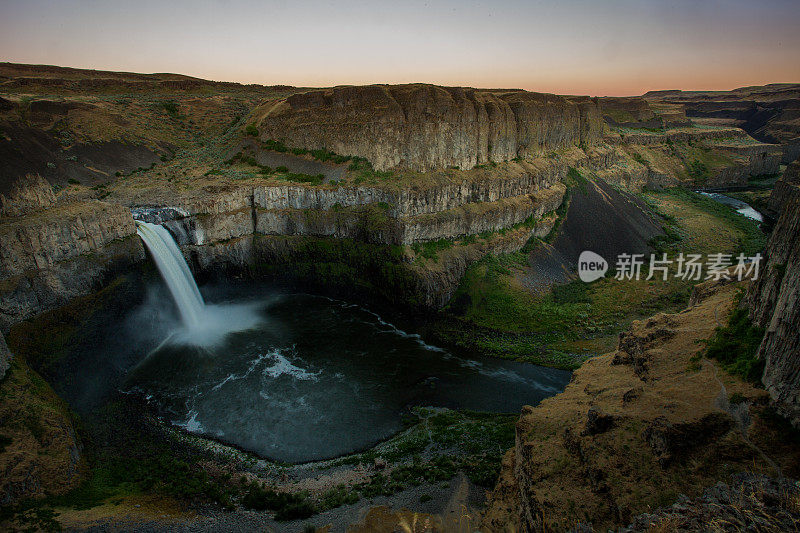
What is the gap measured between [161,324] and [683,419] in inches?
1211

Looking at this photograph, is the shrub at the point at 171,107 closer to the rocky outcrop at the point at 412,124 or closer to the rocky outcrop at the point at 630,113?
the rocky outcrop at the point at 412,124

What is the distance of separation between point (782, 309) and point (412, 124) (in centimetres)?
3008

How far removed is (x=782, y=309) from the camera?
39.4 feet

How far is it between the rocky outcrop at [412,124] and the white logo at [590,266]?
12978 millimetres

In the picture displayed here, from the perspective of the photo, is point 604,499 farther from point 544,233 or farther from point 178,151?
point 178,151

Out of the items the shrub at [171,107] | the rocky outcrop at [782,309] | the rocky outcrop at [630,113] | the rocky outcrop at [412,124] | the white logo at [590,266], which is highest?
the rocky outcrop at [630,113]

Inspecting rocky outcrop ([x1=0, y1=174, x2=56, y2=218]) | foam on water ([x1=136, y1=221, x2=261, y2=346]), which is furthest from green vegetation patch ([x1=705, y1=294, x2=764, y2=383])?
rocky outcrop ([x1=0, y1=174, x2=56, y2=218])

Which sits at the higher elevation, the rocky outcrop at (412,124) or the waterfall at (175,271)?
the rocky outcrop at (412,124)

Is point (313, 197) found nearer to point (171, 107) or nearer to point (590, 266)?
point (590, 266)

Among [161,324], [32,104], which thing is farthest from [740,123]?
[32,104]

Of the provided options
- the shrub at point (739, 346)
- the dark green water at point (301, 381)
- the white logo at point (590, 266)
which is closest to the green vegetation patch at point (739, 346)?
the shrub at point (739, 346)

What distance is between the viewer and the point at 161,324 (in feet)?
96.1

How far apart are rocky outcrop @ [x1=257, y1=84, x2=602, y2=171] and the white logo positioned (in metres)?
13.0

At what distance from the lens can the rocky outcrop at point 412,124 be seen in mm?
37000
